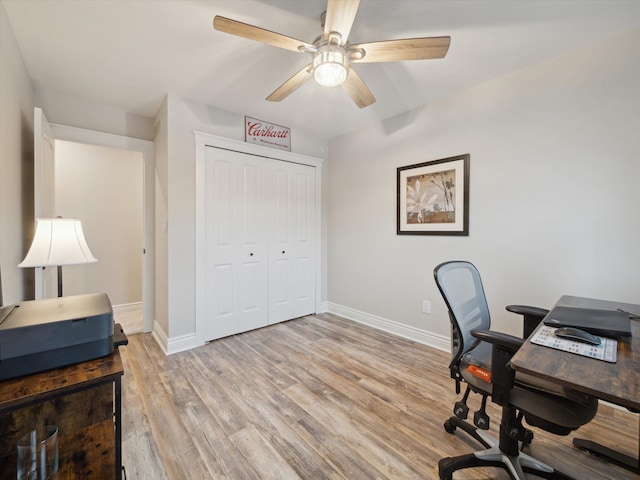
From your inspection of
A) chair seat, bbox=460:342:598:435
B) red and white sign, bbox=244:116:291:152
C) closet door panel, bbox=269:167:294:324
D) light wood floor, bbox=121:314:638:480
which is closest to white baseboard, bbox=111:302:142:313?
light wood floor, bbox=121:314:638:480

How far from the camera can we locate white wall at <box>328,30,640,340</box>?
1.79 m

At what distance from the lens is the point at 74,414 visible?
1.08 meters

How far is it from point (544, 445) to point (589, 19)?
8.28ft

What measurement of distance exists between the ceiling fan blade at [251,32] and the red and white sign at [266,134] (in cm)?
170

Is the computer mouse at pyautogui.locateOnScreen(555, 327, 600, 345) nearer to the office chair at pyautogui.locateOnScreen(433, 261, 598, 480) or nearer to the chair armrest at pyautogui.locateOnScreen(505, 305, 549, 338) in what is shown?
the office chair at pyautogui.locateOnScreen(433, 261, 598, 480)

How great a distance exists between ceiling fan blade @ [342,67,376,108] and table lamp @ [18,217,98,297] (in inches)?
73.5

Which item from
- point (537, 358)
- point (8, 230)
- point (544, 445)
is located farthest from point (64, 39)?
point (544, 445)

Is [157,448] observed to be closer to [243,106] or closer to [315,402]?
[315,402]

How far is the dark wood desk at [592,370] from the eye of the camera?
29.1 inches

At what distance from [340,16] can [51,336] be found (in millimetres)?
1730

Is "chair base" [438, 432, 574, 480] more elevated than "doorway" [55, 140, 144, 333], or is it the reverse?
"doorway" [55, 140, 144, 333]

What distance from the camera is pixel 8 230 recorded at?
5.37 feet

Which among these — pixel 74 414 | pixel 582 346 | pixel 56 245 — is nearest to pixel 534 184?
pixel 582 346

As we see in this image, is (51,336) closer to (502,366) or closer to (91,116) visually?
(502,366)
